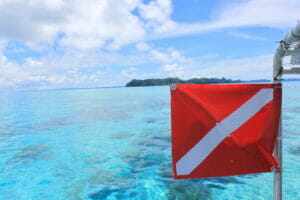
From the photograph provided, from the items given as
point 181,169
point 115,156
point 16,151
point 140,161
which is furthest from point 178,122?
point 16,151

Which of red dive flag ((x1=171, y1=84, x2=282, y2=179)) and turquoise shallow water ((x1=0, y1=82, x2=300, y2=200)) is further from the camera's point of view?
turquoise shallow water ((x1=0, y1=82, x2=300, y2=200))

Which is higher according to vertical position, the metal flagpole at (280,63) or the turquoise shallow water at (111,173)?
the metal flagpole at (280,63)

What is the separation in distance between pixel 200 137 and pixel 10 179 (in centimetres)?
613

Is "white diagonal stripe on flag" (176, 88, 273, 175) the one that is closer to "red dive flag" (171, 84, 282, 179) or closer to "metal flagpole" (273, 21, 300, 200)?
"red dive flag" (171, 84, 282, 179)

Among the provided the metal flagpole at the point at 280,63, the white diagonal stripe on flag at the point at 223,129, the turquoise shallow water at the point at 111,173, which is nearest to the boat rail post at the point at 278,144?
the metal flagpole at the point at 280,63

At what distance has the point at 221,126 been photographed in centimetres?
162

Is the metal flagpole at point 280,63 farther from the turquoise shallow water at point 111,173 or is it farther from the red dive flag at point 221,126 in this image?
the turquoise shallow water at point 111,173

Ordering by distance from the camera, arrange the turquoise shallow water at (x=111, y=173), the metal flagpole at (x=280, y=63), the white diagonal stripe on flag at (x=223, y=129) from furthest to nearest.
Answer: the turquoise shallow water at (x=111, y=173), the white diagonal stripe on flag at (x=223, y=129), the metal flagpole at (x=280, y=63)

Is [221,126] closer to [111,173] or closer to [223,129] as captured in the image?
[223,129]

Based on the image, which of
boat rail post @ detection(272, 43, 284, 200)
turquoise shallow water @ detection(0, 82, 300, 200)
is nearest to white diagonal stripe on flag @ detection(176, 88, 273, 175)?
boat rail post @ detection(272, 43, 284, 200)

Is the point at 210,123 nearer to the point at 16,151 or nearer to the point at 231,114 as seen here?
the point at 231,114

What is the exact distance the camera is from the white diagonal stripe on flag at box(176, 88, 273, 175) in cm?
163

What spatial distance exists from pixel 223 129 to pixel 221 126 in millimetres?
32

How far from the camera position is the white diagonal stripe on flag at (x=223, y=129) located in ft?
5.33
